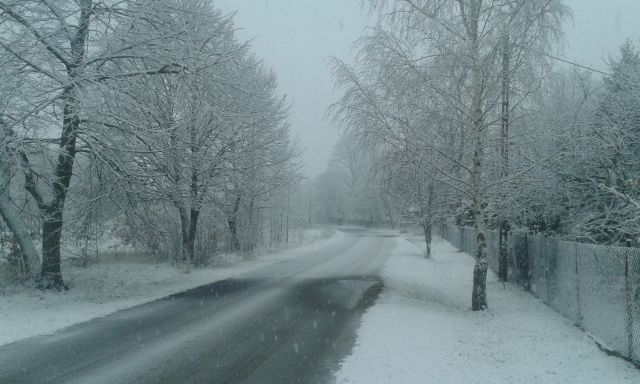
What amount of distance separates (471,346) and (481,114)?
18.3 feet

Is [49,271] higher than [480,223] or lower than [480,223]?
lower

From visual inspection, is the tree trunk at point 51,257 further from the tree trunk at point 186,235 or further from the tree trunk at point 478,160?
the tree trunk at point 478,160

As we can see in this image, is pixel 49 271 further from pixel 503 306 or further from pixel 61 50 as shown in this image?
pixel 503 306

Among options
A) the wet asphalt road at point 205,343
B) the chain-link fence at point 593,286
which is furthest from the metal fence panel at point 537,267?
the wet asphalt road at point 205,343

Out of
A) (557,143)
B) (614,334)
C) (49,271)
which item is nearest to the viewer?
(614,334)

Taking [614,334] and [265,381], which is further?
[614,334]

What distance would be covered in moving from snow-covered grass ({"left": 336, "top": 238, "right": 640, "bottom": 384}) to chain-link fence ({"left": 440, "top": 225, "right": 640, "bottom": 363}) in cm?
27

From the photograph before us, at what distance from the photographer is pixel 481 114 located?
11.9 meters

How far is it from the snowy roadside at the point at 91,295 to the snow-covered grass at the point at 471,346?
6.03 m

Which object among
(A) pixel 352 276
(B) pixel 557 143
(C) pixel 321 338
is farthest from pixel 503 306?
(A) pixel 352 276

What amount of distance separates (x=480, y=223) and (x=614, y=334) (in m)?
4.10

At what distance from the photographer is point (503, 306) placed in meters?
12.7

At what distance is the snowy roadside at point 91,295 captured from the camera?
1014cm

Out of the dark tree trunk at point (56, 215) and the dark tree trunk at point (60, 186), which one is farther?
the dark tree trunk at point (56, 215)
